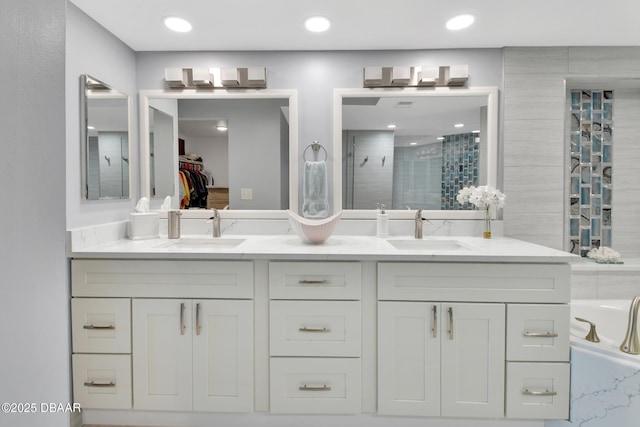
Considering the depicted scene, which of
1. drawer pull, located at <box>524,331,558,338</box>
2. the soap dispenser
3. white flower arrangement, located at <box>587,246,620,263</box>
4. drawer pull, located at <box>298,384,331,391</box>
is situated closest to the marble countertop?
the soap dispenser

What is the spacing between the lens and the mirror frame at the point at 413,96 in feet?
7.01

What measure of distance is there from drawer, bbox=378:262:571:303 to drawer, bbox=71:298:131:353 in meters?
1.22

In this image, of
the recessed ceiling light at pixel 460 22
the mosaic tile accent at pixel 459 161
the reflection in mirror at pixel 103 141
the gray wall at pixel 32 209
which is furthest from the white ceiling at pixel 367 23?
the gray wall at pixel 32 209

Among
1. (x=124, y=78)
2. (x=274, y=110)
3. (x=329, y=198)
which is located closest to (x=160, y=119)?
(x=124, y=78)

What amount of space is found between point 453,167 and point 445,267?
855 millimetres

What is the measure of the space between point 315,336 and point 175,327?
26.3 inches

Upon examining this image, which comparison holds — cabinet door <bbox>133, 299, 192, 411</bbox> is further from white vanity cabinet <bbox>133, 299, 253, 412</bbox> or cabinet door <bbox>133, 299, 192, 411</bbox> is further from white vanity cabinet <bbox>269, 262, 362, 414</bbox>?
white vanity cabinet <bbox>269, 262, 362, 414</bbox>

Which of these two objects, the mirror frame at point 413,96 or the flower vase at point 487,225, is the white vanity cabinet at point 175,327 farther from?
the flower vase at point 487,225

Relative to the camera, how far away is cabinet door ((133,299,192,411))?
1.61 m

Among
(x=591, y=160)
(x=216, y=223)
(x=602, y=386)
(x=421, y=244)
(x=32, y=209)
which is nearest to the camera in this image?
(x=32, y=209)

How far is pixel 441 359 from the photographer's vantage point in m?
1.57

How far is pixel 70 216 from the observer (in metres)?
1.69

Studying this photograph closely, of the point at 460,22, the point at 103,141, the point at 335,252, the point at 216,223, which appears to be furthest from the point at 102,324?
the point at 460,22

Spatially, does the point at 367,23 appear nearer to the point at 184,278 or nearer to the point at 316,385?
the point at 184,278
